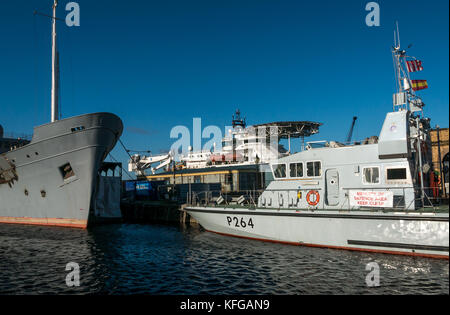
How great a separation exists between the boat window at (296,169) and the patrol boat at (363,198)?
2.0 inches

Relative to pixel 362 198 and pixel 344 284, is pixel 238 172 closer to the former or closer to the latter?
pixel 362 198

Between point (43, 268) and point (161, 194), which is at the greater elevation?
point (161, 194)

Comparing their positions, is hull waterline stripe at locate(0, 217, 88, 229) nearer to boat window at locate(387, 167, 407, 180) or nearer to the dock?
the dock

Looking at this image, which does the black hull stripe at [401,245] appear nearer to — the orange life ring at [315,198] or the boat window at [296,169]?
the orange life ring at [315,198]

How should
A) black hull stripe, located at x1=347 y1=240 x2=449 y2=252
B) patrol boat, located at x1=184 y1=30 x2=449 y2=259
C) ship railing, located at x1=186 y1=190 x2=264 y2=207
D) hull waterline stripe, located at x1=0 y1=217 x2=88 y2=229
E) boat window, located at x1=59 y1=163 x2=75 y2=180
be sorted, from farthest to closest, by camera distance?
hull waterline stripe, located at x1=0 y1=217 x2=88 y2=229 → boat window, located at x1=59 y1=163 x2=75 y2=180 → ship railing, located at x1=186 y1=190 x2=264 y2=207 → patrol boat, located at x1=184 y1=30 x2=449 y2=259 → black hull stripe, located at x1=347 y1=240 x2=449 y2=252

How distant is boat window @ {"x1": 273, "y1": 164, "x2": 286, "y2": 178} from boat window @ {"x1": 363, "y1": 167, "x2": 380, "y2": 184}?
158 inches

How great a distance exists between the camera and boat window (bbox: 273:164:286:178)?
1698cm

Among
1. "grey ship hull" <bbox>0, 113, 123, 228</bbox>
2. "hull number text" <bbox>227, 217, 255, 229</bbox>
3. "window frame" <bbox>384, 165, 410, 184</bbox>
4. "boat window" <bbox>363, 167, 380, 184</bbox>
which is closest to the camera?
"window frame" <bbox>384, 165, 410, 184</bbox>

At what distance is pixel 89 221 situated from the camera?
22844 mm

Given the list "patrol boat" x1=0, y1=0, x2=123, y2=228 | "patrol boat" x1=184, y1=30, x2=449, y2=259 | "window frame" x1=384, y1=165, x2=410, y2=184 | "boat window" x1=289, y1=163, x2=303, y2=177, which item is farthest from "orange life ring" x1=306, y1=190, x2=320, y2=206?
"patrol boat" x1=0, y1=0, x2=123, y2=228

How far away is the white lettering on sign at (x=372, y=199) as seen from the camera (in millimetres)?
13500
